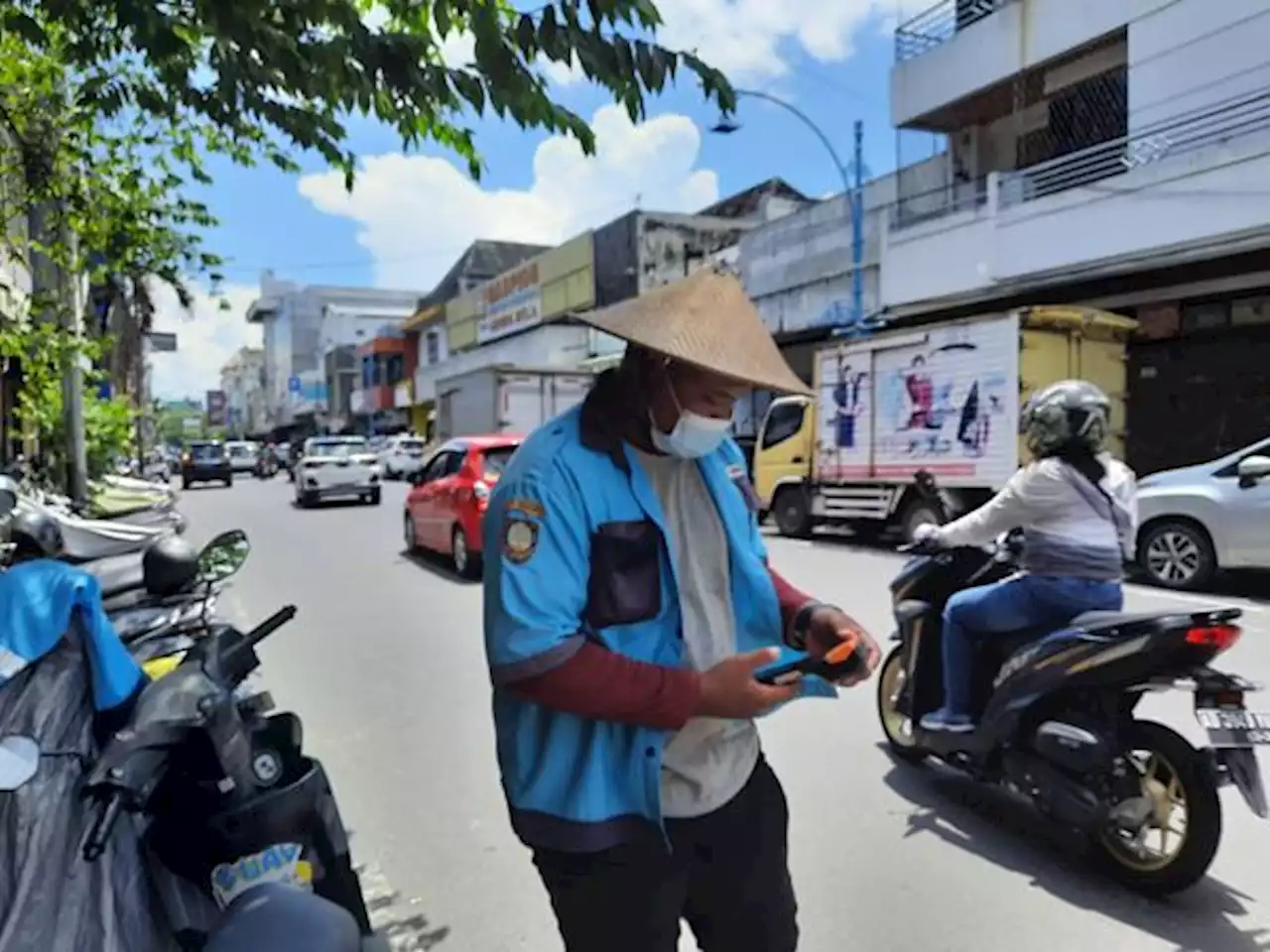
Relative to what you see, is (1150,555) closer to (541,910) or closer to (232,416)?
(541,910)

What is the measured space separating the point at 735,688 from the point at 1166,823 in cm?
233

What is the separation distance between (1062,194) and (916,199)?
4.41 metres

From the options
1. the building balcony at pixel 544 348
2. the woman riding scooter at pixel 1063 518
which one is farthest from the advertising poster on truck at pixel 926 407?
the building balcony at pixel 544 348

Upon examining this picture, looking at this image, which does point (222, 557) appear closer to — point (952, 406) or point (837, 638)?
point (837, 638)

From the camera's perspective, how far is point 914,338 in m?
12.9

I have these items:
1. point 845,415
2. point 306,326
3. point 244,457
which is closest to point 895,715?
point 845,415

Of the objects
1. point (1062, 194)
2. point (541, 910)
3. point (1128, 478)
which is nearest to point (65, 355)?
point (541, 910)

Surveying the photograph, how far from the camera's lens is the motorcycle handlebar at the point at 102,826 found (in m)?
2.01

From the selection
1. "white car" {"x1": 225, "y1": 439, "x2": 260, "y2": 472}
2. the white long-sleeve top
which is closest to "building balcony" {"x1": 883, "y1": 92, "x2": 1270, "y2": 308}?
the white long-sleeve top

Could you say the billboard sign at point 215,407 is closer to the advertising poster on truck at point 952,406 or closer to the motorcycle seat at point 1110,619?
the advertising poster on truck at point 952,406

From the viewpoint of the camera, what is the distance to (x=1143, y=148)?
14.2m

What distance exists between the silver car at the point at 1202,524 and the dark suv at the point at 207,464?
30296 millimetres

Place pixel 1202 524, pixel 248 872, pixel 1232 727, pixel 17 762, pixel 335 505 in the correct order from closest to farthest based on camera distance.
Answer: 1. pixel 17 762
2. pixel 248 872
3. pixel 1232 727
4. pixel 1202 524
5. pixel 335 505

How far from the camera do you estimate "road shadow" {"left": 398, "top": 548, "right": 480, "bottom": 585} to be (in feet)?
35.4
